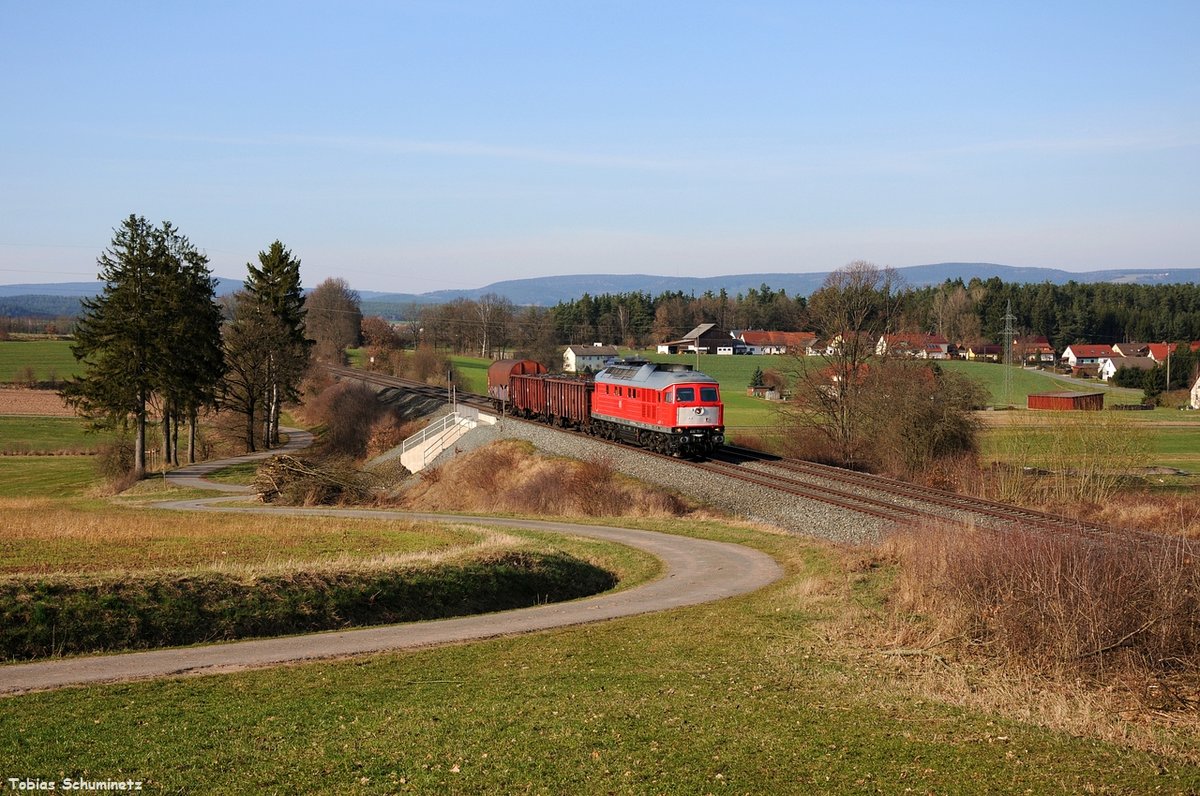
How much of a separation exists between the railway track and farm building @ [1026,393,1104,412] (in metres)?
49.7

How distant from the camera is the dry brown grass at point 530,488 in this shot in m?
36.6

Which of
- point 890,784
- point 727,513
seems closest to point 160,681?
point 890,784

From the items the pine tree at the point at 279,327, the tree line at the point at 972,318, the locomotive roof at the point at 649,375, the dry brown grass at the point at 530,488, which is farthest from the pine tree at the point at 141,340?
the tree line at the point at 972,318

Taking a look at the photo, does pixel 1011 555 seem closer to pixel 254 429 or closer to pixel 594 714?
pixel 594 714

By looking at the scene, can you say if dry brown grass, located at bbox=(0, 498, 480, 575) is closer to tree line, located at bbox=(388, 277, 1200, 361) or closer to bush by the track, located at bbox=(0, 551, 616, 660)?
bush by the track, located at bbox=(0, 551, 616, 660)

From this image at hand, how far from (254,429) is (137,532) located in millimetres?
40247

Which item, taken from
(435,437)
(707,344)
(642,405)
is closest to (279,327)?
(435,437)

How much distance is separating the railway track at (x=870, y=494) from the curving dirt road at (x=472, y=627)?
17.6 ft

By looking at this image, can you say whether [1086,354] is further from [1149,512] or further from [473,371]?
[1149,512]

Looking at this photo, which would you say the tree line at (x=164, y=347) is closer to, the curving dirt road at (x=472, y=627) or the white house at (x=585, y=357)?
the curving dirt road at (x=472, y=627)

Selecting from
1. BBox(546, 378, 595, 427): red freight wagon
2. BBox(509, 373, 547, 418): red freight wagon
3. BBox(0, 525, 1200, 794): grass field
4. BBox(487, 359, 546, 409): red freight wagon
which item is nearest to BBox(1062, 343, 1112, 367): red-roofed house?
BBox(487, 359, 546, 409): red freight wagon

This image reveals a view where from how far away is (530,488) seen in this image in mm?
40969

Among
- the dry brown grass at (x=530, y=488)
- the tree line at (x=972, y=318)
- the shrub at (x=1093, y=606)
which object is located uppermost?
the tree line at (x=972, y=318)

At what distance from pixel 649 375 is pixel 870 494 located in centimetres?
1357
